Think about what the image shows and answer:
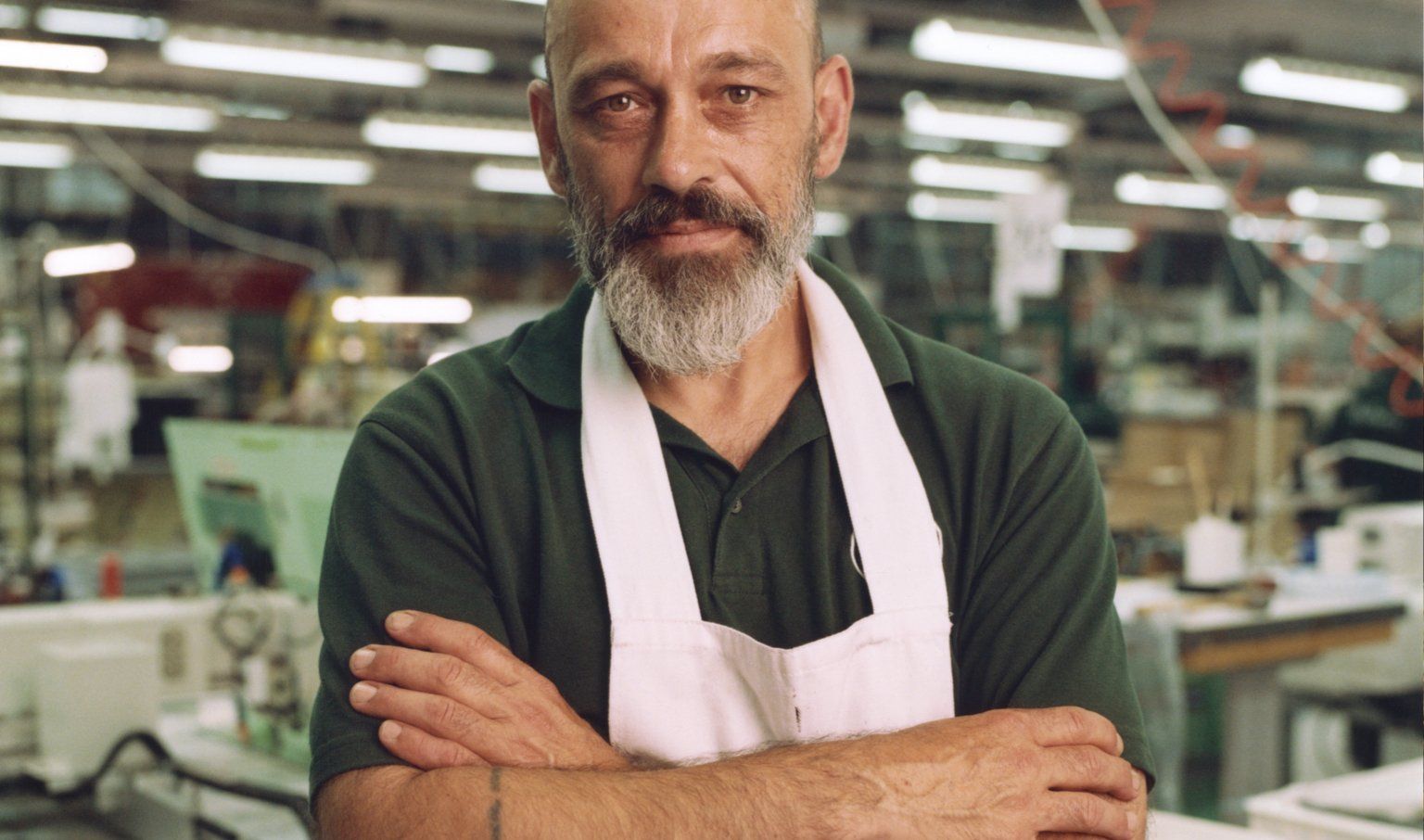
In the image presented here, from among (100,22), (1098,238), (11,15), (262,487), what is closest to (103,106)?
(100,22)

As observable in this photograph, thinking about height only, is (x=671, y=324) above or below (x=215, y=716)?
above

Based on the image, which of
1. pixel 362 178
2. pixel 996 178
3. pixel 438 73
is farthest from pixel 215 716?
pixel 362 178

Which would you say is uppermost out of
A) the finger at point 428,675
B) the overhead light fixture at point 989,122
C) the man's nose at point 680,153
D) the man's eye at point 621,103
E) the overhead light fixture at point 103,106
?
the overhead light fixture at point 989,122

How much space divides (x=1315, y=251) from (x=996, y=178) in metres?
5.86

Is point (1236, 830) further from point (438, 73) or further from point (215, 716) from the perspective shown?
point (438, 73)

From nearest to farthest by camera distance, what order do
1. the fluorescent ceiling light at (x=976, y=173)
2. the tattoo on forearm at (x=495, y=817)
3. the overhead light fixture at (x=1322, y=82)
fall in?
the tattoo on forearm at (x=495, y=817), the overhead light fixture at (x=1322, y=82), the fluorescent ceiling light at (x=976, y=173)

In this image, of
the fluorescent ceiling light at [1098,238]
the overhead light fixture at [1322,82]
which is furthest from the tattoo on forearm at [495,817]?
the fluorescent ceiling light at [1098,238]

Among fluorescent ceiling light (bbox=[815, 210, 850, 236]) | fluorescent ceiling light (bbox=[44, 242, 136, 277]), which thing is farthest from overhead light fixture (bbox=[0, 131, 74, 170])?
fluorescent ceiling light (bbox=[815, 210, 850, 236])

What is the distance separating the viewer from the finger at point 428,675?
1.13 m

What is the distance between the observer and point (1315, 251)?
1584 cm

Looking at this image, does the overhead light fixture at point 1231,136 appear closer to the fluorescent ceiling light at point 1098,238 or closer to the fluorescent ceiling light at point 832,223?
the fluorescent ceiling light at point 1098,238

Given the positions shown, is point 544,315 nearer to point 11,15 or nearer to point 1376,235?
point 11,15

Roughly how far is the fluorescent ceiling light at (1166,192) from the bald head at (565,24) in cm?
1341

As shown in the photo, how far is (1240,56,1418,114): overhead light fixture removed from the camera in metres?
6.94
